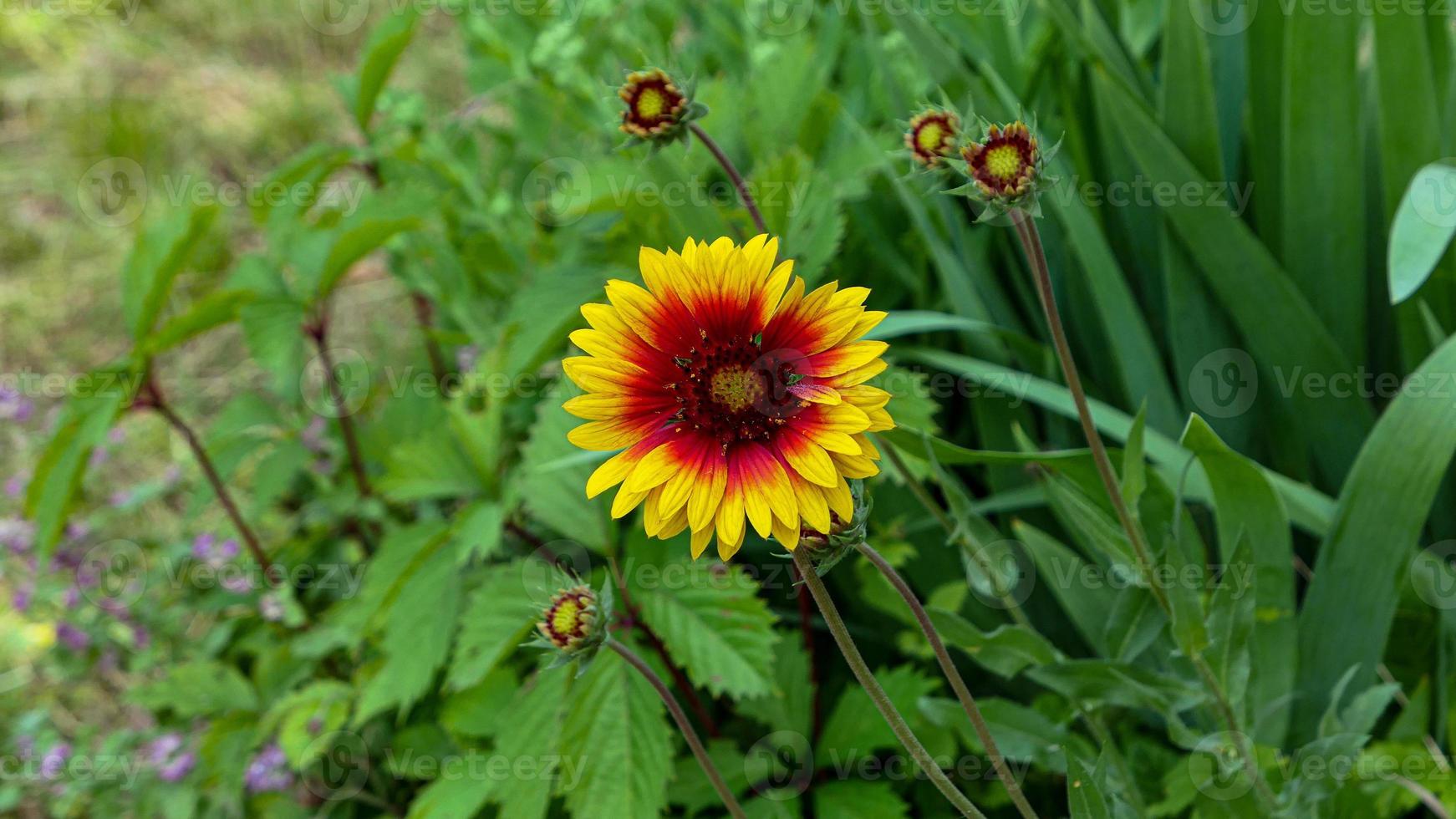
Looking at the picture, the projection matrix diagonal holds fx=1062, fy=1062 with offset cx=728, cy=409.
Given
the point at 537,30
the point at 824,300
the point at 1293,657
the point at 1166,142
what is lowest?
the point at 1293,657

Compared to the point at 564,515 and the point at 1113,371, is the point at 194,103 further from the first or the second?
the point at 1113,371

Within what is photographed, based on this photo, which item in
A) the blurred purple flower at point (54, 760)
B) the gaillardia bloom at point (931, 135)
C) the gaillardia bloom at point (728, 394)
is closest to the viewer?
the gaillardia bloom at point (728, 394)

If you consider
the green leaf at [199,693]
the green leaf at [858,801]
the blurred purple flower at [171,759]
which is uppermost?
the green leaf at [858,801]

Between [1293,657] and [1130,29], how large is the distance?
91 centimetres

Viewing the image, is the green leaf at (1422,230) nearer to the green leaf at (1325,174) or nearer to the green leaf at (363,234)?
the green leaf at (1325,174)

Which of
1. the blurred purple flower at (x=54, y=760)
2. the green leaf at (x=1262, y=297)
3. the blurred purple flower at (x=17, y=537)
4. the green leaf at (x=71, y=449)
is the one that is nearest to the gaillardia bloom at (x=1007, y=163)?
the green leaf at (x=1262, y=297)

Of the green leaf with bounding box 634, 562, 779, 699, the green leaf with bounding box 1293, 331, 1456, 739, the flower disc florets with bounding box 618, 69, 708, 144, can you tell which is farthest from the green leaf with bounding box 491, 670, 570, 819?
the green leaf with bounding box 1293, 331, 1456, 739

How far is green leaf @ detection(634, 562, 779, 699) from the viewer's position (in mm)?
→ 1083

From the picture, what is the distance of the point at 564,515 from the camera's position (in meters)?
1.23

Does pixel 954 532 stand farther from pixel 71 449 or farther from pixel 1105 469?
pixel 71 449

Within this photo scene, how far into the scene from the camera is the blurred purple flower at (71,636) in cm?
173

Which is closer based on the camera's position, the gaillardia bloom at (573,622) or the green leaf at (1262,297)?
the gaillardia bloom at (573,622)

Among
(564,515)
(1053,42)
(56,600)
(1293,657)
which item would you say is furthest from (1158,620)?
(56,600)

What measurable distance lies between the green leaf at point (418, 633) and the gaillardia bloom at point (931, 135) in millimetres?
752
